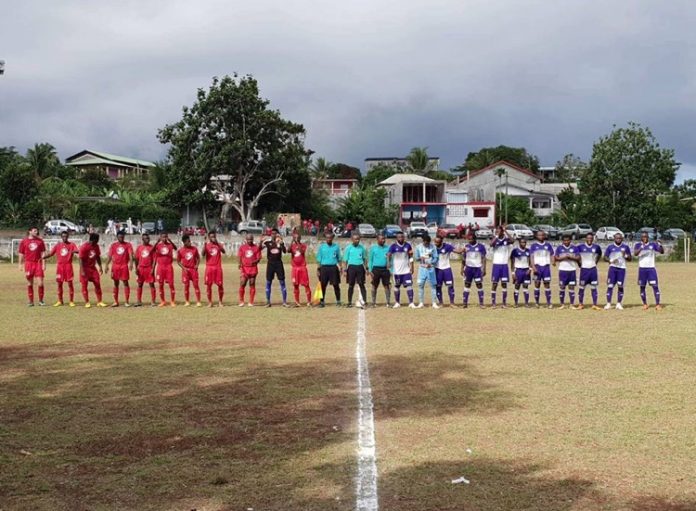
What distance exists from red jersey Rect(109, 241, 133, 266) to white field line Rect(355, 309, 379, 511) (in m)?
11.9

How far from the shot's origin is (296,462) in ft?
21.6

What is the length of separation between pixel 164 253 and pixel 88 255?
6.68ft

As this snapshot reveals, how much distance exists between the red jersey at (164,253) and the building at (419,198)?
64573mm

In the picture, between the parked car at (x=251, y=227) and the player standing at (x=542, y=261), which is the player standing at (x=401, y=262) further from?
the parked car at (x=251, y=227)

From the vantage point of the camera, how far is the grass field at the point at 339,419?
585cm

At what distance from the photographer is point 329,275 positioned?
20.9m

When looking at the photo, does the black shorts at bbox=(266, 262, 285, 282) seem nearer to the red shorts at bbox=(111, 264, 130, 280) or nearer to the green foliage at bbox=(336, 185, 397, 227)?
the red shorts at bbox=(111, 264, 130, 280)

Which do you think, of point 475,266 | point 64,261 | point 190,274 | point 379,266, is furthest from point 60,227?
point 475,266

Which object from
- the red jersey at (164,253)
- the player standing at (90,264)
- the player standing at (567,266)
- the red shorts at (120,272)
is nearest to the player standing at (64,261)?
the player standing at (90,264)

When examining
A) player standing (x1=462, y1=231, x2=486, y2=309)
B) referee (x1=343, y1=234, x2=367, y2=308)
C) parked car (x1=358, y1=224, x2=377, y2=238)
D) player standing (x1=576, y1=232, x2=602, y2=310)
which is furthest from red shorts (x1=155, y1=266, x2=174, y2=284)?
parked car (x1=358, y1=224, x2=377, y2=238)

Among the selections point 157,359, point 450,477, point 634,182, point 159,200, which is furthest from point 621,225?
point 450,477

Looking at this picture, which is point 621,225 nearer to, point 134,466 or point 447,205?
point 447,205

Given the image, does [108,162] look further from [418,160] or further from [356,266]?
[356,266]

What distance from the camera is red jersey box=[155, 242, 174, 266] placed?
21.1 meters
